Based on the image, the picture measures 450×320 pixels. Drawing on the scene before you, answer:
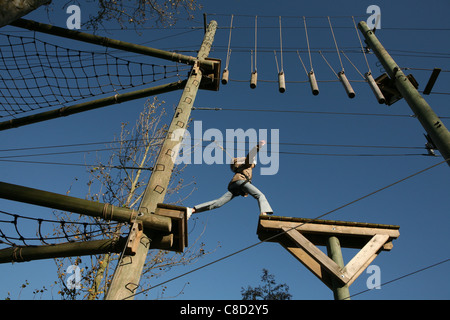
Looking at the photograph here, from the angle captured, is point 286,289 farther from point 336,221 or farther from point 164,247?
point 164,247

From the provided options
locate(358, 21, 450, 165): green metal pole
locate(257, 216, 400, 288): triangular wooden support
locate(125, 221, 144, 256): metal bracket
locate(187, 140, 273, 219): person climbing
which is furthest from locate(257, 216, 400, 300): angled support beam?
locate(125, 221, 144, 256): metal bracket

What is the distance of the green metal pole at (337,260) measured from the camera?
297 cm

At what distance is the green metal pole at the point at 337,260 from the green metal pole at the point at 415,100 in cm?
141

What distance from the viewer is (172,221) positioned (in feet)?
8.54

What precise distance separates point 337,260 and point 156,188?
6.62ft

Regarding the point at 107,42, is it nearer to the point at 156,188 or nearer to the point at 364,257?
the point at 156,188

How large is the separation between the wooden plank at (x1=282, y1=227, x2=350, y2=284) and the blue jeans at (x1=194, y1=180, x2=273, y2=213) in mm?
809

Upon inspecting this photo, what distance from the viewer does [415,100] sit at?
180 inches

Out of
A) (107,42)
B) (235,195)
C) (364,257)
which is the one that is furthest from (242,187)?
(107,42)

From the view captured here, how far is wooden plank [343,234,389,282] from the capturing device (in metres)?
3.10

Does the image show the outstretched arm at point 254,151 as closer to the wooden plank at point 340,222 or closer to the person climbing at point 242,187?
the person climbing at point 242,187

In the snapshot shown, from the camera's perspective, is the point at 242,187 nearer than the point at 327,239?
No
